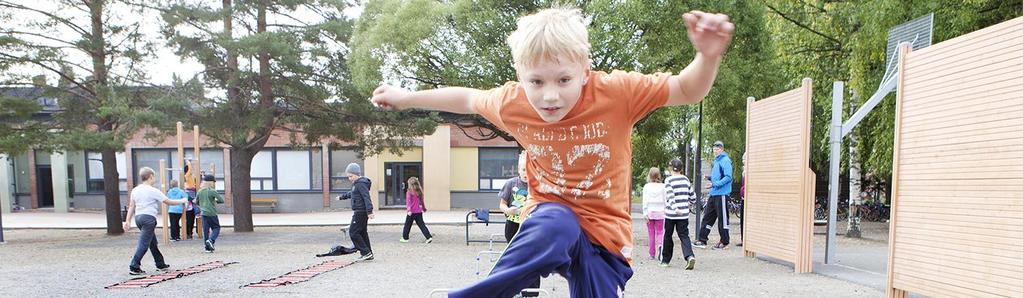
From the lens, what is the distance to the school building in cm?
3016

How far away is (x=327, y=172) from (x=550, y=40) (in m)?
29.6

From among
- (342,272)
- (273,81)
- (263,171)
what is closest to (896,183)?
(342,272)

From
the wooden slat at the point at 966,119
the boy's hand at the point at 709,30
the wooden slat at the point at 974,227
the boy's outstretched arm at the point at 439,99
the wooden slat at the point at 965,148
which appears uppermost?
the boy's hand at the point at 709,30

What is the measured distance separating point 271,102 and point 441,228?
6329 mm

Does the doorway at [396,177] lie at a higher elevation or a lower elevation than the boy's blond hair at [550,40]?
lower

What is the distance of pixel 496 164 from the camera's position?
3083 centimetres

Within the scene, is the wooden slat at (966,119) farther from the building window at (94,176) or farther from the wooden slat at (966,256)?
the building window at (94,176)

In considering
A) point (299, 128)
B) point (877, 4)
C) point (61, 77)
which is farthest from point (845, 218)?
point (61, 77)

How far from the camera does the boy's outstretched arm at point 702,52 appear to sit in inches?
88.4

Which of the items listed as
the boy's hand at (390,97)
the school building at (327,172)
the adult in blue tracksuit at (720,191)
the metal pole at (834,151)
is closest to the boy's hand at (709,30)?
the boy's hand at (390,97)

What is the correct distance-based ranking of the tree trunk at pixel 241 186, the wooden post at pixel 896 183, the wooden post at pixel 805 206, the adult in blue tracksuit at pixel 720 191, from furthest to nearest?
the tree trunk at pixel 241 186, the adult in blue tracksuit at pixel 720 191, the wooden post at pixel 805 206, the wooden post at pixel 896 183

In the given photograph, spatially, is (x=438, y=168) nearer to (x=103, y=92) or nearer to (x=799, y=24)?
(x=103, y=92)

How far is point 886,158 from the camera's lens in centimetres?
1384

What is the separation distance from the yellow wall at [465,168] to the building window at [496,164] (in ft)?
0.95
